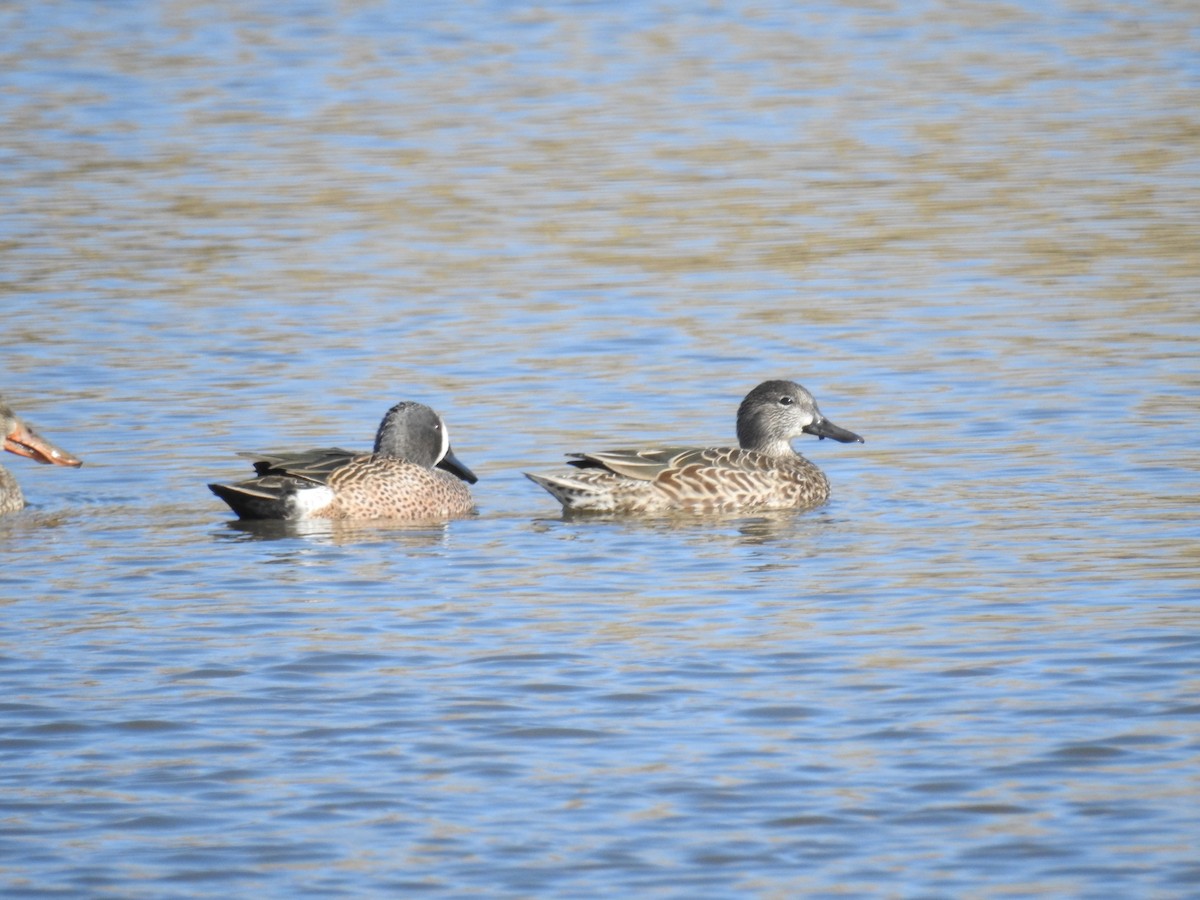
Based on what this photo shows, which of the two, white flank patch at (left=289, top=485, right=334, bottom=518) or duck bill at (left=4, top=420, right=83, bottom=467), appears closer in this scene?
white flank patch at (left=289, top=485, right=334, bottom=518)

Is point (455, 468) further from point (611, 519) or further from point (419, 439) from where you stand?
point (611, 519)

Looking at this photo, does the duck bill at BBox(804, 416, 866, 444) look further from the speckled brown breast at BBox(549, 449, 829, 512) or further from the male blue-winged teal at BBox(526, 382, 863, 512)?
the speckled brown breast at BBox(549, 449, 829, 512)

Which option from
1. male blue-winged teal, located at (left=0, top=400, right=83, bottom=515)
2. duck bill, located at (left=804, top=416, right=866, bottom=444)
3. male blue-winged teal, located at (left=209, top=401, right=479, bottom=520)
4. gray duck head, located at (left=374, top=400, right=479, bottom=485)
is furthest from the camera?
male blue-winged teal, located at (left=0, top=400, right=83, bottom=515)

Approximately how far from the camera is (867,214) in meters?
19.1

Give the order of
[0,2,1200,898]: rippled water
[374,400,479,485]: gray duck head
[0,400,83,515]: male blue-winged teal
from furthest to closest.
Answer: [0,400,83,515]: male blue-winged teal → [374,400,479,485]: gray duck head → [0,2,1200,898]: rippled water

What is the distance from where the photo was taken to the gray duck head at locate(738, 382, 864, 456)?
1190cm

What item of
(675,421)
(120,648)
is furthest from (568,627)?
(675,421)

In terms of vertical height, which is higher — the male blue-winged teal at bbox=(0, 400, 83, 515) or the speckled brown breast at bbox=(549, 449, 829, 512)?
the male blue-winged teal at bbox=(0, 400, 83, 515)

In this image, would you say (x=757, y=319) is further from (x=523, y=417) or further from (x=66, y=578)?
(x=66, y=578)

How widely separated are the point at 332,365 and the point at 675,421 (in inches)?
101

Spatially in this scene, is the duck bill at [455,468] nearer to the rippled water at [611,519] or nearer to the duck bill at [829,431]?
the rippled water at [611,519]

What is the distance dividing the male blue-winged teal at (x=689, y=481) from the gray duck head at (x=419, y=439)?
716 mm

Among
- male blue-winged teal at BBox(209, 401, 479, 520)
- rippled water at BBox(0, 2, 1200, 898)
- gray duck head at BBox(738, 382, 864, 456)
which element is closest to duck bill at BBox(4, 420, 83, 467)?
rippled water at BBox(0, 2, 1200, 898)

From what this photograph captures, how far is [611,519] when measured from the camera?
11.1 meters
